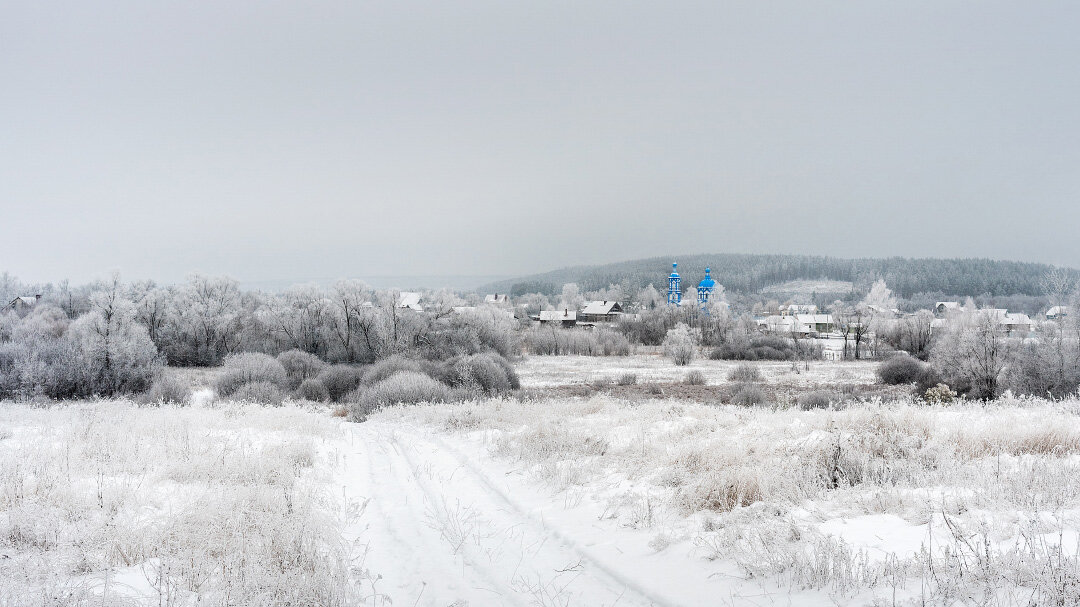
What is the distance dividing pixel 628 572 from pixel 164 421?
11.6m

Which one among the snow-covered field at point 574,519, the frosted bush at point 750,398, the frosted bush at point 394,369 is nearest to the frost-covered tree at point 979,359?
the frosted bush at point 750,398

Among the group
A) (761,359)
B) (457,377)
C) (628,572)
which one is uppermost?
(628,572)

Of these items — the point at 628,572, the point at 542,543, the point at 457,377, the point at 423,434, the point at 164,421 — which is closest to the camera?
the point at 628,572

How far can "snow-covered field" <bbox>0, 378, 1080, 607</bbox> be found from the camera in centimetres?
390

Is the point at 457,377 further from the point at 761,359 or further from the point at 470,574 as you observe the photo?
the point at 761,359

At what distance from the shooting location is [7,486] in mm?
5656

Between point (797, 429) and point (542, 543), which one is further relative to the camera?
point (797, 429)

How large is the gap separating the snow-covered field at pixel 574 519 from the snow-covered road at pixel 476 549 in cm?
3

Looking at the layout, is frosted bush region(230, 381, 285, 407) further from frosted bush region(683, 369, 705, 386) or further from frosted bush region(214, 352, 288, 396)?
frosted bush region(683, 369, 705, 386)

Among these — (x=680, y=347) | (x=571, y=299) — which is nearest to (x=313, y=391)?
(x=680, y=347)

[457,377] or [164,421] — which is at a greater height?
[164,421]

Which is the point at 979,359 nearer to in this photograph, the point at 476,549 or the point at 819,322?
the point at 476,549

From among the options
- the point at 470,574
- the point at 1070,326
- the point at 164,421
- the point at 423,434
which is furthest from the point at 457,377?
the point at 1070,326

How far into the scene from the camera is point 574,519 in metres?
6.18
